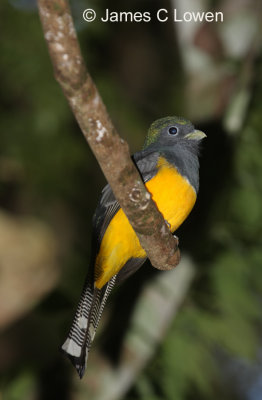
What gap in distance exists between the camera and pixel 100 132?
234 centimetres

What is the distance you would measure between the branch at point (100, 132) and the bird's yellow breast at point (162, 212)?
0.38 m

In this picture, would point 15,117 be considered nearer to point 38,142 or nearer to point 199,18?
point 38,142

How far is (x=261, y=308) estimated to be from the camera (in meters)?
6.01

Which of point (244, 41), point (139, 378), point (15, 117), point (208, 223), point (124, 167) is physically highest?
point (124, 167)

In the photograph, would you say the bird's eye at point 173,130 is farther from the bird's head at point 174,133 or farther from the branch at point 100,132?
the branch at point 100,132

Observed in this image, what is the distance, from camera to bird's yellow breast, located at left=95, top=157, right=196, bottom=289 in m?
3.65

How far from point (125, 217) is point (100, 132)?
1.51 m

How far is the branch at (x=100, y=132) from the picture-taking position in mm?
1970

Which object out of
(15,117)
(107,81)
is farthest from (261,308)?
(15,117)

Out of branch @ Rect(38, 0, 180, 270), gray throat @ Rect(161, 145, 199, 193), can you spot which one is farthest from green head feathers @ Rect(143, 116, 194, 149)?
branch @ Rect(38, 0, 180, 270)

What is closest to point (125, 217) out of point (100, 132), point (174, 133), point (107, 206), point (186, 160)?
point (107, 206)

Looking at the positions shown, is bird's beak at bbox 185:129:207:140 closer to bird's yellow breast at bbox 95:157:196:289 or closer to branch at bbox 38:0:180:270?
bird's yellow breast at bbox 95:157:196:289

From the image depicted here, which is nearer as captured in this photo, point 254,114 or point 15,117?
point 254,114

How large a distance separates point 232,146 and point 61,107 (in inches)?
107
